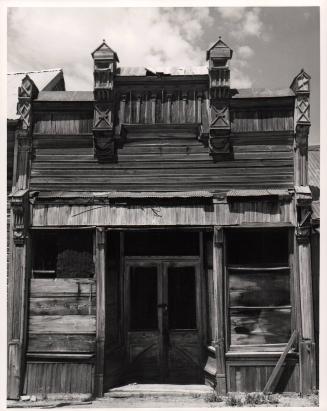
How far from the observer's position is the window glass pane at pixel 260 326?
8.62 m

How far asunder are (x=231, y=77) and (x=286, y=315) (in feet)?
16.2

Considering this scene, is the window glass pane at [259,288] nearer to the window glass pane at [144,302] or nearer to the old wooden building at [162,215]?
the old wooden building at [162,215]

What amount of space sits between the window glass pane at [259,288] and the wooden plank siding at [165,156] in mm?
1812

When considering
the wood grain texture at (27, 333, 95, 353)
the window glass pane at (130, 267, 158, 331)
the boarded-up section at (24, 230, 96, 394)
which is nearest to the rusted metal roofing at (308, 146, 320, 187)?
the window glass pane at (130, 267, 158, 331)

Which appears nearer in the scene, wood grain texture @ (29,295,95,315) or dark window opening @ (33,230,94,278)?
wood grain texture @ (29,295,95,315)

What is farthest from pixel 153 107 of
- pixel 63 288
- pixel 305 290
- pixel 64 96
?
pixel 305 290

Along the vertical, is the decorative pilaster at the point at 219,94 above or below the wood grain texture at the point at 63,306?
above

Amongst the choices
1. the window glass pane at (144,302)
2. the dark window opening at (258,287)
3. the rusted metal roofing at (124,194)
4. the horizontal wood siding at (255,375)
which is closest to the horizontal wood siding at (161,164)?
the rusted metal roofing at (124,194)

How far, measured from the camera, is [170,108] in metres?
9.11

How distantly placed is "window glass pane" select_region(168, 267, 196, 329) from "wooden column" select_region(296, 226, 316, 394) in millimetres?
2305

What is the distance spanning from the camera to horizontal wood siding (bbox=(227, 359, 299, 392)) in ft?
27.7

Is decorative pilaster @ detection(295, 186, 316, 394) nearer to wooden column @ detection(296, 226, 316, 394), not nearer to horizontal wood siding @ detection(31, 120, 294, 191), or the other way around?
wooden column @ detection(296, 226, 316, 394)

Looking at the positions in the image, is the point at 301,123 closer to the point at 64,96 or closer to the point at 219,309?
the point at 219,309
